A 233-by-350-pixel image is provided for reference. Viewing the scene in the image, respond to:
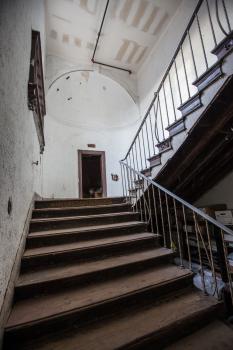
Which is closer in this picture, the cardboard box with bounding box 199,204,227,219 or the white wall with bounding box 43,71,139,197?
the cardboard box with bounding box 199,204,227,219

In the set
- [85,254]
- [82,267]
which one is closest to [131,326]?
[82,267]

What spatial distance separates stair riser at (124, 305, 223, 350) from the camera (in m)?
1.14

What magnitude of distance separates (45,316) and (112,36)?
19.7 feet

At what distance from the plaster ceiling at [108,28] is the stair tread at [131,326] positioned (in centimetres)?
569

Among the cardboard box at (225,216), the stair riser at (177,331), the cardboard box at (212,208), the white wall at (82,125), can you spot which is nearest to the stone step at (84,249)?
the stair riser at (177,331)

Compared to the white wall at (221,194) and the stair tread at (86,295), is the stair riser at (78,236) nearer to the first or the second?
the stair tread at (86,295)

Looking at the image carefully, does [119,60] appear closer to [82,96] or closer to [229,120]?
[82,96]

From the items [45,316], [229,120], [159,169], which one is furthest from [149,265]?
[229,120]

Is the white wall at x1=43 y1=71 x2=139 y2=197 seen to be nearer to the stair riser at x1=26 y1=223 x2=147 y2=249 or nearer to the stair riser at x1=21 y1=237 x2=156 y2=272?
the stair riser at x1=26 y1=223 x2=147 y2=249

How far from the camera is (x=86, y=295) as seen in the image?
55.6 inches

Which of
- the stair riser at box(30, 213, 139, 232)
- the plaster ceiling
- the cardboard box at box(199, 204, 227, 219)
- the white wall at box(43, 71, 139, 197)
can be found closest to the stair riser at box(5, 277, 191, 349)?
the stair riser at box(30, 213, 139, 232)

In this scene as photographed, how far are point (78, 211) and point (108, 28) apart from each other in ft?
15.8

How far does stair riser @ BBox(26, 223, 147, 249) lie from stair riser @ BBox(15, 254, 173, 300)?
547 millimetres

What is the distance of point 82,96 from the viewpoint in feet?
18.7
